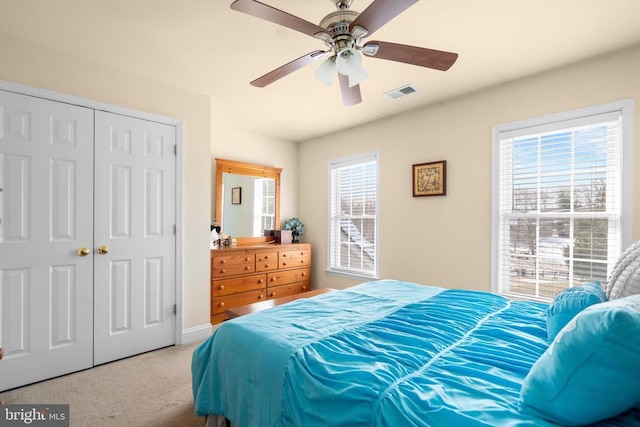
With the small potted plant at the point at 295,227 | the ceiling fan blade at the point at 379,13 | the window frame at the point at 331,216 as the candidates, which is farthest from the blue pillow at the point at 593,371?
the small potted plant at the point at 295,227

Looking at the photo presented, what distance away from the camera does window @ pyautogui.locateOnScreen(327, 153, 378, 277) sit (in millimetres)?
4301

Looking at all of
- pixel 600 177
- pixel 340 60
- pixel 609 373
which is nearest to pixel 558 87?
pixel 600 177

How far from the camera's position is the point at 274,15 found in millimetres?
1577

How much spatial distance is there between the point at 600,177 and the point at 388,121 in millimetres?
2245

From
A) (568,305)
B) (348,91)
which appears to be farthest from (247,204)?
(568,305)

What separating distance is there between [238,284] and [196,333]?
0.80 meters

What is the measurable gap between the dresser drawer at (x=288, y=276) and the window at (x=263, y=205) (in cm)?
74

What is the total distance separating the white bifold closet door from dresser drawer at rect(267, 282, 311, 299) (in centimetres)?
145

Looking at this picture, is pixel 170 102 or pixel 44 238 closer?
pixel 44 238

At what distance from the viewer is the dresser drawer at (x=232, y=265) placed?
3.67m

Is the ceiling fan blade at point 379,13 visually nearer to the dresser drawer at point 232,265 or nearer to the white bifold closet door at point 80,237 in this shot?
the white bifold closet door at point 80,237

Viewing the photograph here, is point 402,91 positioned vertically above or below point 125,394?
above

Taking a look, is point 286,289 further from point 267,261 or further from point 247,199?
point 247,199
